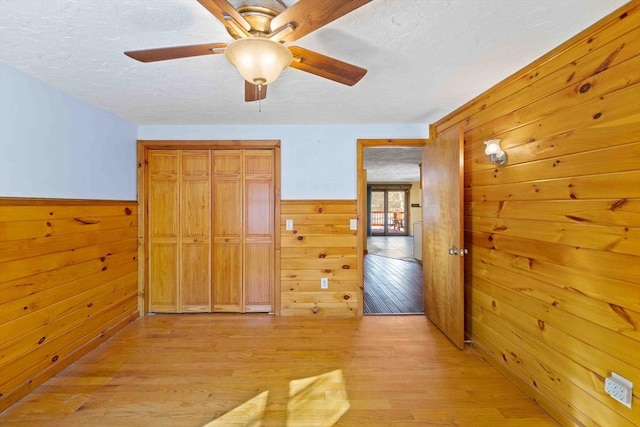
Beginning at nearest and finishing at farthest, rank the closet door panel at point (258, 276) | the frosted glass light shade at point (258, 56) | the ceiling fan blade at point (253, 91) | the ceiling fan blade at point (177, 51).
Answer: the frosted glass light shade at point (258, 56) < the ceiling fan blade at point (177, 51) < the ceiling fan blade at point (253, 91) < the closet door panel at point (258, 276)

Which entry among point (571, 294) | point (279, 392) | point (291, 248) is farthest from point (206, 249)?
point (571, 294)

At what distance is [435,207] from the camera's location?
2.82m

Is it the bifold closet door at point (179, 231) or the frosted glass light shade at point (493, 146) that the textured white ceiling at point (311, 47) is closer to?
the frosted glass light shade at point (493, 146)

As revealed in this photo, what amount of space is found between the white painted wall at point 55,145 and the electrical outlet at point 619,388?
3.60 m

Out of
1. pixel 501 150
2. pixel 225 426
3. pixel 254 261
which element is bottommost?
pixel 225 426

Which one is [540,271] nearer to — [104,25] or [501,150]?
[501,150]

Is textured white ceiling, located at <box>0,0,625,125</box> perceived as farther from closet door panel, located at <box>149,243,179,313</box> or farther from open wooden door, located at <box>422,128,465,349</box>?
closet door panel, located at <box>149,243,179,313</box>

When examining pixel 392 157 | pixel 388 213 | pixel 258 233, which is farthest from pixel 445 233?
pixel 388 213

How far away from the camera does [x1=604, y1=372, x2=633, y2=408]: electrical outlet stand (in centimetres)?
129

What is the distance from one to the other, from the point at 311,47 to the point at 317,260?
2.18 m

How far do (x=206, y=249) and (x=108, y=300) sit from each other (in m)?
1.00

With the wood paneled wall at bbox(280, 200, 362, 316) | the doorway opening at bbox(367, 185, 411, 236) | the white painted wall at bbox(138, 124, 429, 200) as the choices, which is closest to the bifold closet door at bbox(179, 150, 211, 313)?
the white painted wall at bbox(138, 124, 429, 200)

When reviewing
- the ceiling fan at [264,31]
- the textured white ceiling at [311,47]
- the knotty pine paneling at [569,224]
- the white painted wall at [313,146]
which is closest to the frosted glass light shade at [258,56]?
the ceiling fan at [264,31]

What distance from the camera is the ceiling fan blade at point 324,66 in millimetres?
1337
